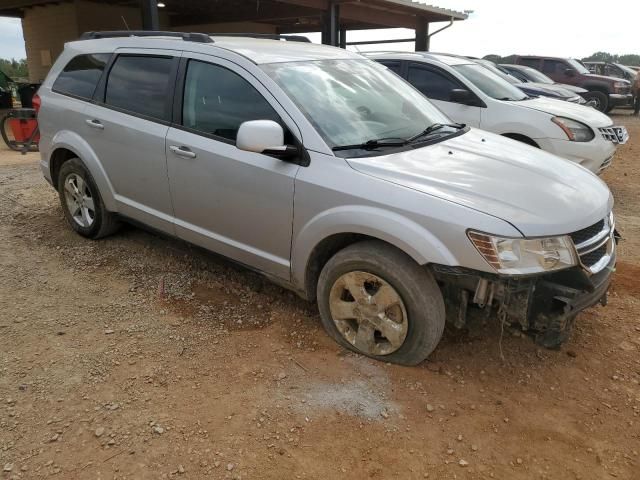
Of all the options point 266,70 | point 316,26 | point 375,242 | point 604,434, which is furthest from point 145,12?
point 316,26

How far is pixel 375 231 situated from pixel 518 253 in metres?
0.72

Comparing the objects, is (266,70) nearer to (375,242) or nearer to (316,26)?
(375,242)

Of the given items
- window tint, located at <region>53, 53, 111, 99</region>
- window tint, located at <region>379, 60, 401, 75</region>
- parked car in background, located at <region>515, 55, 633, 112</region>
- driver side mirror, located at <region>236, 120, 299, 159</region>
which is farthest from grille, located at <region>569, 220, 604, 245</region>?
parked car in background, located at <region>515, 55, 633, 112</region>

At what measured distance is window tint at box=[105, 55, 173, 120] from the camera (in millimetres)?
3828

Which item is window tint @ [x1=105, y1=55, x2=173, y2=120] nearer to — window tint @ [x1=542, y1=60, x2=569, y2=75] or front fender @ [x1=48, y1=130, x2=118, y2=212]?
front fender @ [x1=48, y1=130, x2=118, y2=212]

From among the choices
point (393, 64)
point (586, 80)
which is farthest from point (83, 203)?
point (586, 80)

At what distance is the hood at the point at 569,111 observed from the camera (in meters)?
6.61

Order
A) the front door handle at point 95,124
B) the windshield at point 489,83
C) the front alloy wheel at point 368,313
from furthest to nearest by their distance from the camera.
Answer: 1. the windshield at point 489,83
2. the front door handle at point 95,124
3. the front alloy wheel at point 368,313

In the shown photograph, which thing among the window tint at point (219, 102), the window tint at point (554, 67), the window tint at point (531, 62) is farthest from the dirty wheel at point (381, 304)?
the window tint at point (554, 67)

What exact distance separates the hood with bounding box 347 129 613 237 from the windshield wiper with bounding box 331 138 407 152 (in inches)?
4.1

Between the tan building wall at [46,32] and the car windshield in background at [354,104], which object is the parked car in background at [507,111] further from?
the tan building wall at [46,32]

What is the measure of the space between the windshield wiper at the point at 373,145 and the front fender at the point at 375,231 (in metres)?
0.40

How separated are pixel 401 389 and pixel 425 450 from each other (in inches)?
17.1

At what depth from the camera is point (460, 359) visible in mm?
3156
